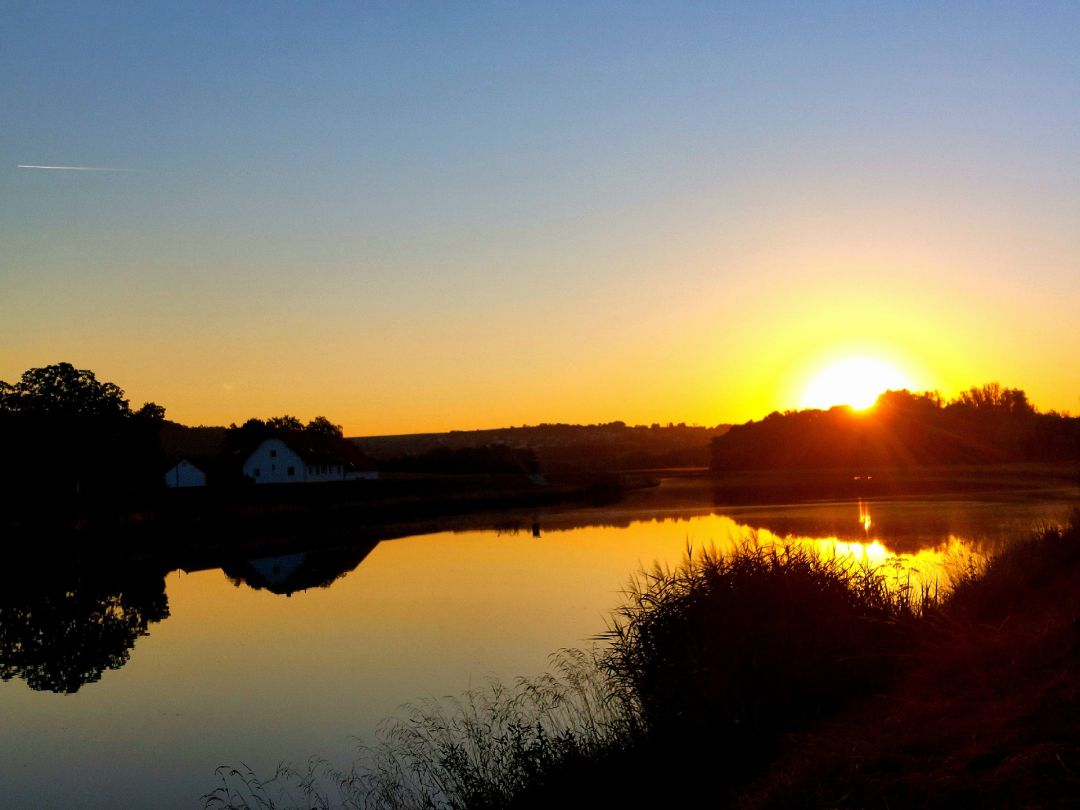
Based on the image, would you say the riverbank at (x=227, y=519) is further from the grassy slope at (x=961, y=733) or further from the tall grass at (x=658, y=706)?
the grassy slope at (x=961, y=733)

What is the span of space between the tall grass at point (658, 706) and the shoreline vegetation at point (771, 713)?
1.1 inches

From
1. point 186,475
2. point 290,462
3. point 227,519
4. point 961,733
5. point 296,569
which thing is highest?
point 290,462

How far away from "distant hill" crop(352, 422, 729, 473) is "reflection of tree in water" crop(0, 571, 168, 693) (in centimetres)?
8675

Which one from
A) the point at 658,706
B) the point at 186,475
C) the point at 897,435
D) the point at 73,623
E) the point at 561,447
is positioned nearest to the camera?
the point at 658,706

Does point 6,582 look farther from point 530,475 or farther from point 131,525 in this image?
point 530,475

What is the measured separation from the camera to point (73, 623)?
67.7 feet

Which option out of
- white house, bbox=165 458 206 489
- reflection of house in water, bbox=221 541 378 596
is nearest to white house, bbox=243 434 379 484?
white house, bbox=165 458 206 489

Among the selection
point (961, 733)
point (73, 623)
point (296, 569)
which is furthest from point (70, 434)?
point (961, 733)

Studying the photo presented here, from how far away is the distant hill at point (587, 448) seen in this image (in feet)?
414

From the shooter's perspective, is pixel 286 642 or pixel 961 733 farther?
pixel 286 642

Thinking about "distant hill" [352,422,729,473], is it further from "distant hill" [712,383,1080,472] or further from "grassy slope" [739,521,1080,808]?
"grassy slope" [739,521,1080,808]

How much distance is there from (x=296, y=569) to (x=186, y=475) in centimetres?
3725

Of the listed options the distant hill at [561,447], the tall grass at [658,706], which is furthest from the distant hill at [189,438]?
the tall grass at [658,706]

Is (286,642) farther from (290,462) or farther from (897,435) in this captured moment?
(897,435)
